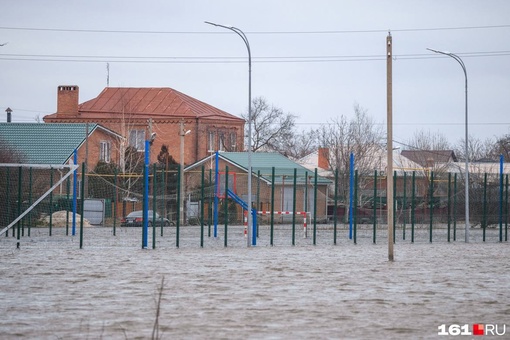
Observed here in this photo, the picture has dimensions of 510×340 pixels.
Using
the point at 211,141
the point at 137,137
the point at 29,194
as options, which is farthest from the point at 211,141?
the point at 29,194

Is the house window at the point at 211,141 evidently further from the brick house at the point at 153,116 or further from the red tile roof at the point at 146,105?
the red tile roof at the point at 146,105

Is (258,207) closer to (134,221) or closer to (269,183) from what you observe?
(134,221)

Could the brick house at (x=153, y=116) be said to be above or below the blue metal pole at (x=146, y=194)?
above

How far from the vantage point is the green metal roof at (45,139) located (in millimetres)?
56469

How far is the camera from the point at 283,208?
39000 millimetres

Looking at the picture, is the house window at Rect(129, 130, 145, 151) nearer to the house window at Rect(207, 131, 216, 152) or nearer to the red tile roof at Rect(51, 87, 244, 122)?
the red tile roof at Rect(51, 87, 244, 122)

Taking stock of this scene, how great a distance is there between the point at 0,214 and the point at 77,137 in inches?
1145

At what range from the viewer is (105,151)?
64.5 meters

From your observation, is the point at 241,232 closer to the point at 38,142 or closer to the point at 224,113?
the point at 38,142

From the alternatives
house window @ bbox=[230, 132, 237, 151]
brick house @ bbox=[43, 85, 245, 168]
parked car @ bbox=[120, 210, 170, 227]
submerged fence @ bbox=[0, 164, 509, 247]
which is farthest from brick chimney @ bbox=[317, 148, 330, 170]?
parked car @ bbox=[120, 210, 170, 227]

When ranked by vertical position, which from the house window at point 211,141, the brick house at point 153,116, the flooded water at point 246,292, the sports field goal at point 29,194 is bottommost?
the flooded water at point 246,292

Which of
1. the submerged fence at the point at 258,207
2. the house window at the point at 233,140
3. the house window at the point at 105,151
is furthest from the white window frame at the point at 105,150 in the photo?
the submerged fence at the point at 258,207

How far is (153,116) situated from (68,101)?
6.66 meters

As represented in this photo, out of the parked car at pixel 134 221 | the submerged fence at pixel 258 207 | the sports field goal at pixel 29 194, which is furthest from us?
the parked car at pixel 134 221
